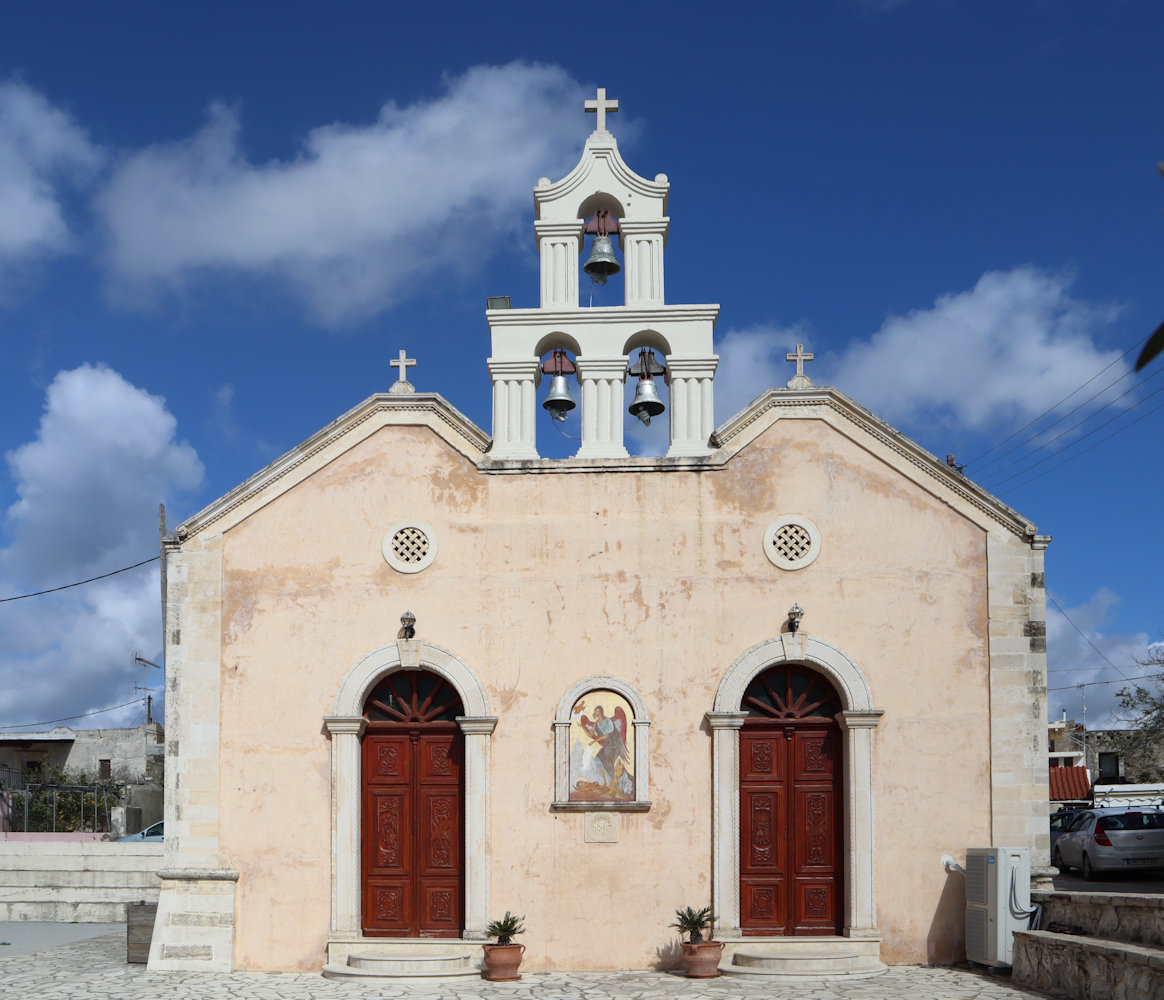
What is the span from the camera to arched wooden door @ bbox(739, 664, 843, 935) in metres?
13.6

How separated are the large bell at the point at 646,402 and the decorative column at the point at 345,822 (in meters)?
4.77

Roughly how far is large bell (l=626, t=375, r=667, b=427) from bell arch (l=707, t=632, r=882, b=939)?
2.99m

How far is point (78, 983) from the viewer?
12781mm

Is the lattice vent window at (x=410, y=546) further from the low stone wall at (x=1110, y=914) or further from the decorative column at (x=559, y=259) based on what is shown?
the low stone wall at (x=1110, y=914)

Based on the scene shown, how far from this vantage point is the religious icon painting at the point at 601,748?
13547mm

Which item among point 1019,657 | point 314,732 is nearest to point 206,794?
point 314,732

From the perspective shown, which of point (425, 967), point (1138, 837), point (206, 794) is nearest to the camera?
point (425, 967)

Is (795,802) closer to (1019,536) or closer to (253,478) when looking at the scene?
(1019,536)

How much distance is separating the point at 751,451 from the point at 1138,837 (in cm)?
1331

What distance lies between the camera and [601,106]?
1473 centimetres

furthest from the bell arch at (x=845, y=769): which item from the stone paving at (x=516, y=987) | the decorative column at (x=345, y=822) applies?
the decorative column at (x=345, y=822)

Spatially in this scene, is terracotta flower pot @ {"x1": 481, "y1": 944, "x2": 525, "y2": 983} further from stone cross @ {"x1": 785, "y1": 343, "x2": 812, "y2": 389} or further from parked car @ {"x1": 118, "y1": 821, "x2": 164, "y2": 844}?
parked car @ {"x1": 118, "y1": 821, "x2": 164, "y2": 844}


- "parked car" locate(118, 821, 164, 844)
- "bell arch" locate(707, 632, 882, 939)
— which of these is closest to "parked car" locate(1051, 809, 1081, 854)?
"bell arch" locate(707, 632, 882, 939)

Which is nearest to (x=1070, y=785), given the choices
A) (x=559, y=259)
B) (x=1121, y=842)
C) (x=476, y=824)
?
(x=1121, y=842)
